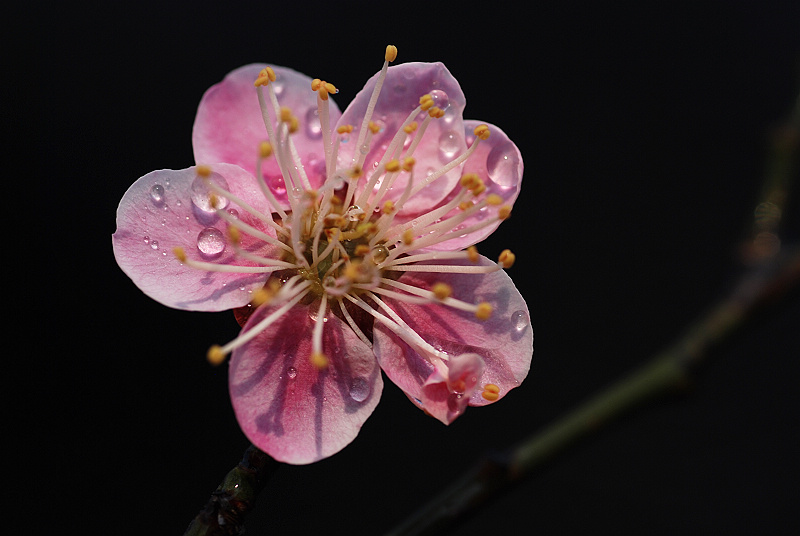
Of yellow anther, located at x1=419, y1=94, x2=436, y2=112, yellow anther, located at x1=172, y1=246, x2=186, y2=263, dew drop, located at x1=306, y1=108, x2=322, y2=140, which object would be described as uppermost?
yellow anther, located at x1=419, y1=94, x2=436, y2=112

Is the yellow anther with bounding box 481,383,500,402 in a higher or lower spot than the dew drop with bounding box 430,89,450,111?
A: lower

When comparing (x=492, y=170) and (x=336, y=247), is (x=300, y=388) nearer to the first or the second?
(x=336, y=247)

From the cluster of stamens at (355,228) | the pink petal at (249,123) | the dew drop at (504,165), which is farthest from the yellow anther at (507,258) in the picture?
the pink petal at (249,123)

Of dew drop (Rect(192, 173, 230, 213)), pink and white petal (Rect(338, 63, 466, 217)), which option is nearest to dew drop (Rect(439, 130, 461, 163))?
pink and white petal (Rect(338, 63, 466, 217))

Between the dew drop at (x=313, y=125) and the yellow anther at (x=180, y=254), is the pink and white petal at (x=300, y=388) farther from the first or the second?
the dew drop at (x=313, y=125)

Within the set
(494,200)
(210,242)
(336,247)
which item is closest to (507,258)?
(494,200)

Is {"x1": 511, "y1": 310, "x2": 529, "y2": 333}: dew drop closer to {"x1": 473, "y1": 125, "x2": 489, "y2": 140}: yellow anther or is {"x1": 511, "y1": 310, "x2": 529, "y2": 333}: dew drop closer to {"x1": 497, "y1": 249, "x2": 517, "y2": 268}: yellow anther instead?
{"x1": 497, "y1": 249, "x2": 517, "y2": 268}: yellow anther
